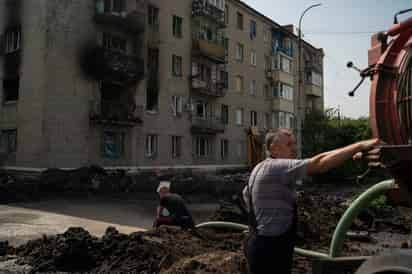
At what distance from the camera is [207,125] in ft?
101

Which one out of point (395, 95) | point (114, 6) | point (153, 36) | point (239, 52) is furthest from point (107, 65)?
point (395, 95)

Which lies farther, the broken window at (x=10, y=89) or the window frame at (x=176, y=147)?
the window frame at (x=176, y=147)

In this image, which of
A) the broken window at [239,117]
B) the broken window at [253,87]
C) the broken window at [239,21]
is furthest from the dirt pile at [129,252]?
the broken window at [239,21]

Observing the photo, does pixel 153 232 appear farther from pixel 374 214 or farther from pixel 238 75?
Result: pixel 238 75

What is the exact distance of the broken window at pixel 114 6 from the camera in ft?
79.3

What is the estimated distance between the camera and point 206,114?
3241 centimetres

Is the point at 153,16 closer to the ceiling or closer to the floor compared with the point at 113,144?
closer to the ceiling

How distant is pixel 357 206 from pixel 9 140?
76.0 feet

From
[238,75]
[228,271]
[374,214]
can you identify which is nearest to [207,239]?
[228,271]

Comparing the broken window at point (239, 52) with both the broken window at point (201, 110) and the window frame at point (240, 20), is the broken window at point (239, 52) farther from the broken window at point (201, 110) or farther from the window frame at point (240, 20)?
the broken window at point (201, 110)

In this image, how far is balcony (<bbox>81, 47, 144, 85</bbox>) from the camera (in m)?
22.7

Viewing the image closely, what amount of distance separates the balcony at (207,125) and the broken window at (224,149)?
1735 mm

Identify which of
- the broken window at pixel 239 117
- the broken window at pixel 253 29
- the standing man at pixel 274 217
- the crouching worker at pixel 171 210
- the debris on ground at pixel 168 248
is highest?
the broken window at pixel 253 29

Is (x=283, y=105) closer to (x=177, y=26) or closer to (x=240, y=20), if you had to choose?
(x=240, y=20)
